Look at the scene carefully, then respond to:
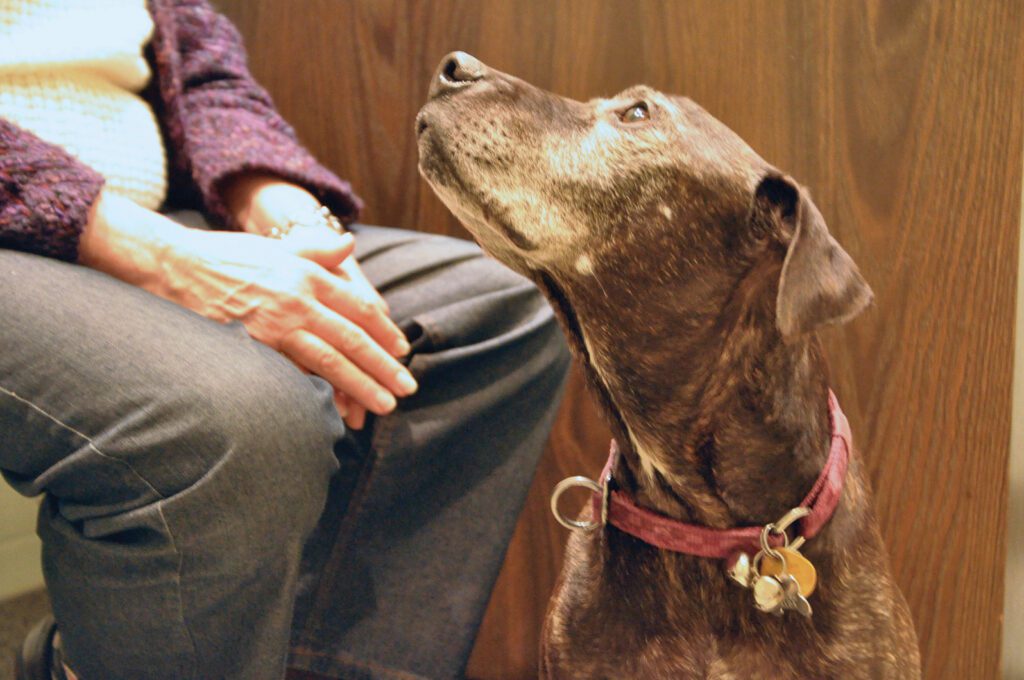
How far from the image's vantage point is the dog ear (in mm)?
862

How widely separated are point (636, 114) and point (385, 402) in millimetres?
468

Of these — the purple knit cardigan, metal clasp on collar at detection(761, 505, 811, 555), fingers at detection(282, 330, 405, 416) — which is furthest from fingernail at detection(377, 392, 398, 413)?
metal clasp on collar at detection(761, 505, 811, 555)

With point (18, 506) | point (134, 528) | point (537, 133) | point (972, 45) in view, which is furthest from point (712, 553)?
point (18, 506)

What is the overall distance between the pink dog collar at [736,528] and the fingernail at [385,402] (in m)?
0.24

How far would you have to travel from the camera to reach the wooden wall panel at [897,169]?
1357mm

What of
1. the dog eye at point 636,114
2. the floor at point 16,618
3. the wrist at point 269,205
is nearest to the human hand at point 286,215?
the wrist at point 269,205

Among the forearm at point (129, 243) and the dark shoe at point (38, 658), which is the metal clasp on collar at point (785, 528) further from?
the dark shoe at point (38, 658)

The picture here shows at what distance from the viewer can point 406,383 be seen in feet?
3.75

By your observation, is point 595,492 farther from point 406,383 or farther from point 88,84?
point 88,84

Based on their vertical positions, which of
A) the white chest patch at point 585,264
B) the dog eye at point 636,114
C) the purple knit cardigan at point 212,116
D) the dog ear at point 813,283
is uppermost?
the dog eye at point 636,114

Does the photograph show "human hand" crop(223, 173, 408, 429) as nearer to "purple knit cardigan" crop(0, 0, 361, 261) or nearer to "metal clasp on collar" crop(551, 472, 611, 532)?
"purple knit cardigan" crop(0, 0, 361, 261)

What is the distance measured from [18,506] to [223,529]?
121cm

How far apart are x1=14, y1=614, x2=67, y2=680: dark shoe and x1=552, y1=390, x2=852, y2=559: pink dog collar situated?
2.41ft

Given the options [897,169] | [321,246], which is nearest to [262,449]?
[321,246]
